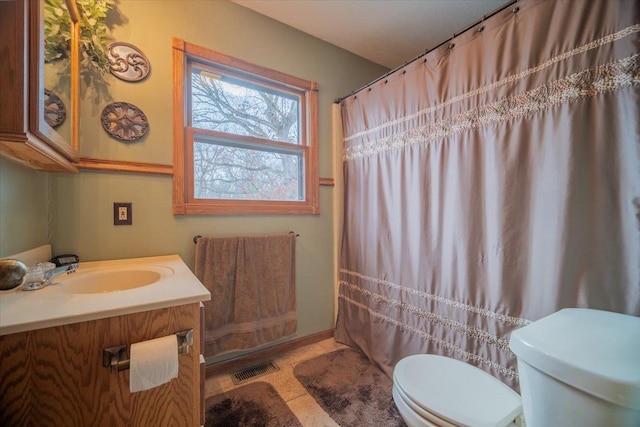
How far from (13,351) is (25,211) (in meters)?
0.73

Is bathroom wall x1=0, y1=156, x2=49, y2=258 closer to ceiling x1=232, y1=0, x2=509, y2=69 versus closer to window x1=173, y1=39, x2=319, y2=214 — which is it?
window x1=173, y1=39, x2=319, y2=214

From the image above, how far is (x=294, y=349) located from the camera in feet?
6.41

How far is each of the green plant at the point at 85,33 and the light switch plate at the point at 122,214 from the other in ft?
2.28

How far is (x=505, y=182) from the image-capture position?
1.15m

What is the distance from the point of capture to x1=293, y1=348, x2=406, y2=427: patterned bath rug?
51.3 inches

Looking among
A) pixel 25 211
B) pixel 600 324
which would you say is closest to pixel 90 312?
pixel 25 211

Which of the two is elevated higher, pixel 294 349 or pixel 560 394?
pixel 560 394

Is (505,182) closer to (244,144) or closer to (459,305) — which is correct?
(459,305)

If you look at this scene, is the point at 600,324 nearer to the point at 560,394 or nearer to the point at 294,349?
the point at 560,394

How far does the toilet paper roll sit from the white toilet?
0.83 m

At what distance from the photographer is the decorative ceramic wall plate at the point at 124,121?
53.7 inches

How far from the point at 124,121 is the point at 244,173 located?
28.4 inches

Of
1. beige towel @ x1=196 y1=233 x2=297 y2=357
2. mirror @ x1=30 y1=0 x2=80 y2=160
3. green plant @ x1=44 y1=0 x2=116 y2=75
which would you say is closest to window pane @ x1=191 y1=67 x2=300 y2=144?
green plant @ x1=44 y1=0 x2=116 y2=75

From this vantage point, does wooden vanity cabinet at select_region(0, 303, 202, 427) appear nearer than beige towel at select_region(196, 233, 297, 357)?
Yes
